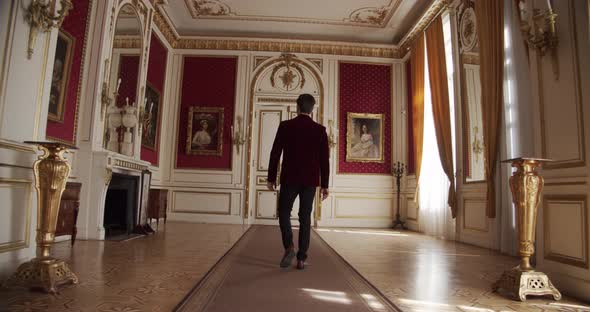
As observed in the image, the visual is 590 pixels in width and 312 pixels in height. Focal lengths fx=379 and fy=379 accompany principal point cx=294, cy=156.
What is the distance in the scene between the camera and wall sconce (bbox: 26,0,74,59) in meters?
2.60

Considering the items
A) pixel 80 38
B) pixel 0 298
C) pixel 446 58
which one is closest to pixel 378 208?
pixel 446 58

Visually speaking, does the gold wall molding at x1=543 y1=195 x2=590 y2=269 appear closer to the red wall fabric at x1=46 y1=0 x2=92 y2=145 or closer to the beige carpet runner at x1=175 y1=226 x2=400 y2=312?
the beige carpet runner at x1=175 y1=226 x2=400 y2=312

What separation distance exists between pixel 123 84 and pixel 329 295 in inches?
184

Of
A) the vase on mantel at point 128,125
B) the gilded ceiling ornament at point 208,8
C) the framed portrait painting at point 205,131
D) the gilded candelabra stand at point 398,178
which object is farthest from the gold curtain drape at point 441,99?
the vase on mantel at point 128,125

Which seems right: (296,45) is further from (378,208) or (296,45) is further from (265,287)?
(265,287)

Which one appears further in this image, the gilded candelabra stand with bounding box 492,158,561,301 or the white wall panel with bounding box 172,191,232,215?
the white wall panel with bounding box 172,191,232,215

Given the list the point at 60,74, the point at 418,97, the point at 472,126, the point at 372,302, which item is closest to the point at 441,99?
the point at 472,126

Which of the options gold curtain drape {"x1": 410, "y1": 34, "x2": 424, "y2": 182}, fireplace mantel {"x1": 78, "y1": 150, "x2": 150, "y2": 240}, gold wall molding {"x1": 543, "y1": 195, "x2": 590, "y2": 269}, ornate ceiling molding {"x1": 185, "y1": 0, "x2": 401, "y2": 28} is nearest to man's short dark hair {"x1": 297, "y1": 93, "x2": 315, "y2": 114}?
gold wall molding {"x1": 543, "y1": 195, "x2": 590, "y2": 269}

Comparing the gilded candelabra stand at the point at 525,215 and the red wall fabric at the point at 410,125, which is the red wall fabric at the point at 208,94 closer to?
the red wall fabric at the point at 410,125

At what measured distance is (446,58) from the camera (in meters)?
6.25

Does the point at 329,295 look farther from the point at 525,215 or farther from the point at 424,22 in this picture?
the point at 424,22

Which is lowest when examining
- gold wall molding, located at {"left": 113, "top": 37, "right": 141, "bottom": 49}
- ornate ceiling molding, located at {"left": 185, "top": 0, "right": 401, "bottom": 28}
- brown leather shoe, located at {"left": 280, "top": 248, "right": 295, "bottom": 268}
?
brown leather shoe, located at {"left": 280, "top": 248, "right": 295, "bottom": 268}

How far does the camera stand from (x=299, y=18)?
7.57m

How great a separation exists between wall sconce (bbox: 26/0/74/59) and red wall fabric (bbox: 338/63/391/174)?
6.12m
